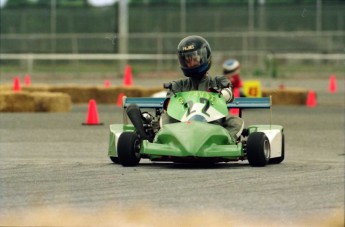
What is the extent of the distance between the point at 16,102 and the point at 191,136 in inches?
449

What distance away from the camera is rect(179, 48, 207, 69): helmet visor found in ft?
40.8

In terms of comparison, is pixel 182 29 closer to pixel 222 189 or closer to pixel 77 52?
pixel 77 52

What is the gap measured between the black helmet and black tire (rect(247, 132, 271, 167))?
968 mm

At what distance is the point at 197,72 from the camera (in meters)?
12.5

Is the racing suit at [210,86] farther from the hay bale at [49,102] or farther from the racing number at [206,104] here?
the hay bale at [49,102]

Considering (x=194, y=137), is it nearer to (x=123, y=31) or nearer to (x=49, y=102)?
(x=49, y=102)

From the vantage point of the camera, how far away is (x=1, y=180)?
10461mm

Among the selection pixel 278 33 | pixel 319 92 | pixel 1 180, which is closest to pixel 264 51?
pixel 278 33

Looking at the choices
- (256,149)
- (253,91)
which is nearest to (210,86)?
(256,149)

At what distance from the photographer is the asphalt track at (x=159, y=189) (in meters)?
7.95

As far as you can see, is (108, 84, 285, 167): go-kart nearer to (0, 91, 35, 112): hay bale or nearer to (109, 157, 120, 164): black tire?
(109, 157, 120, 164): black tire

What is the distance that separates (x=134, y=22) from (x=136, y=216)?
131 feet

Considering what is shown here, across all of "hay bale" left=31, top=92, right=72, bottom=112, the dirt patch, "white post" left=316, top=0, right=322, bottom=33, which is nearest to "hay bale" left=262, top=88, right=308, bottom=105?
"hay bale" left=31, top=92, right=72, bottom=112

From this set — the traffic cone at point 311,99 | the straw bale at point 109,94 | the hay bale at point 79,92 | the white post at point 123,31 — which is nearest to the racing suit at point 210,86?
the traffic cone at point 311,99
